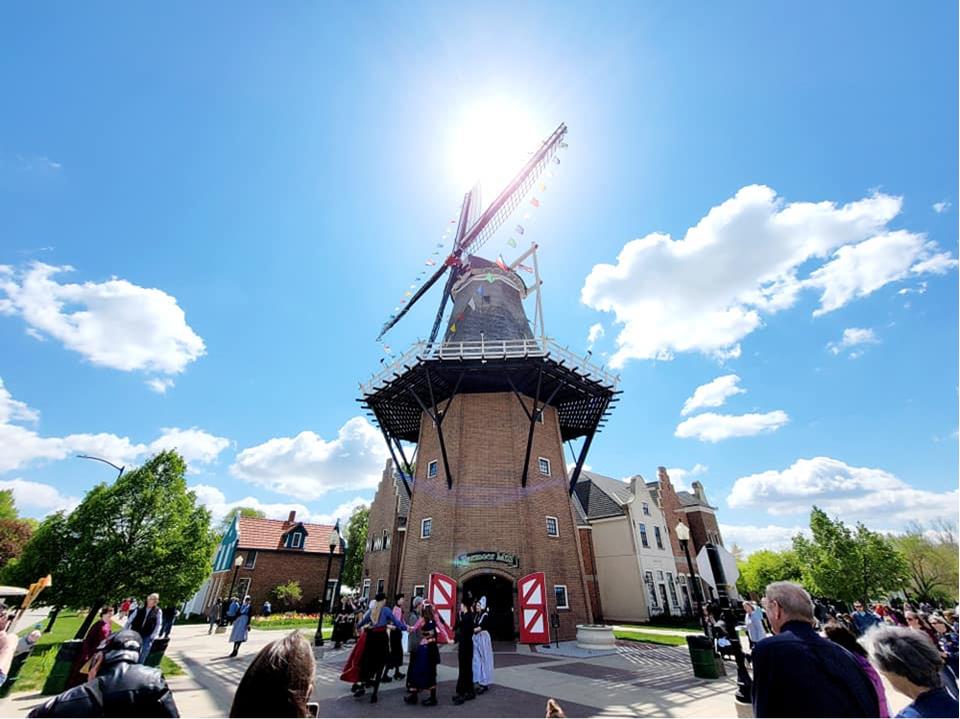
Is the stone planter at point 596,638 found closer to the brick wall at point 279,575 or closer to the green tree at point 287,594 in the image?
the brick wall at point 279,575

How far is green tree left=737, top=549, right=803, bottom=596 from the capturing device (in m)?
49.5

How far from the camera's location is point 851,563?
92.3 feet

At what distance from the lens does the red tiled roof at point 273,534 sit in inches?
1303

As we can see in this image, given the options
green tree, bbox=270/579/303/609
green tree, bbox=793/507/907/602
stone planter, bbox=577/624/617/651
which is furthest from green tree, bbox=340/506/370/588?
green tree, bbox=793/507/907/602

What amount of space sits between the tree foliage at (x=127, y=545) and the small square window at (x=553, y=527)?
493 inches

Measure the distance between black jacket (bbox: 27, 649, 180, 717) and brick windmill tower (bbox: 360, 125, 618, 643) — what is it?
1443cm

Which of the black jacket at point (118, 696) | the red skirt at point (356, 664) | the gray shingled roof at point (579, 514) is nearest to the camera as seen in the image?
the black jacket at point (118, 696)

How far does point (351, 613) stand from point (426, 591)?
4.50 meters

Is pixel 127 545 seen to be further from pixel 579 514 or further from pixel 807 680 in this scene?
pixel 579 514

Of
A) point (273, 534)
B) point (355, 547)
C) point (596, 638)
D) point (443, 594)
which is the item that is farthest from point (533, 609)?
point (355, 547)

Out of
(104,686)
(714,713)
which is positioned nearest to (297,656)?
(104,686)

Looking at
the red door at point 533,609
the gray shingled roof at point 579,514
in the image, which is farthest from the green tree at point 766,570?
the red door at point 533,609

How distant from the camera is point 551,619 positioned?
1596cm

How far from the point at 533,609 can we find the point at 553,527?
139 inches
